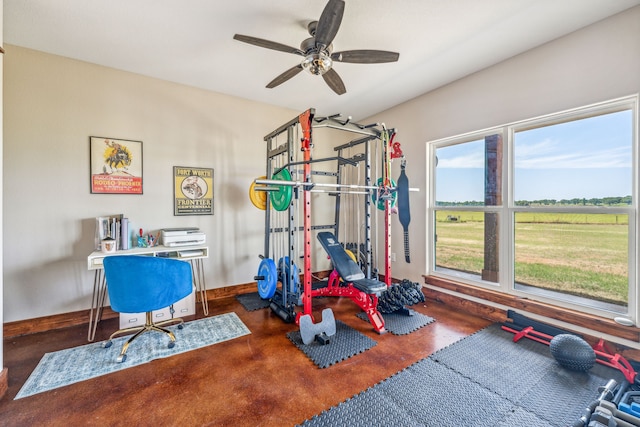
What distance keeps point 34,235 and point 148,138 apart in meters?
1.56

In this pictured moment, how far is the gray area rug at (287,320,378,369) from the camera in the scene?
7.47 feet

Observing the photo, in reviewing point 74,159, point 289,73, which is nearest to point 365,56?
point 289,73

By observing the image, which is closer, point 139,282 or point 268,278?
point 139,282

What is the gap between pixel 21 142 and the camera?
2684 mm

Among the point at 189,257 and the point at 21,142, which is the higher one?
the point at 21,142

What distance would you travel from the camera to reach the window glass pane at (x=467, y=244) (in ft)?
10.7

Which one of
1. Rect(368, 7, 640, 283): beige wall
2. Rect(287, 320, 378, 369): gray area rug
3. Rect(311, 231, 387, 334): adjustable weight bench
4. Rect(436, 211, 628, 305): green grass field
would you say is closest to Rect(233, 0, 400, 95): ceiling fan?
Rect(368, 7, 640, 283): beige wall

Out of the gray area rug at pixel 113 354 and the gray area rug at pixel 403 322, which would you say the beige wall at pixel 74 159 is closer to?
the gray area rug at pixel 113 354

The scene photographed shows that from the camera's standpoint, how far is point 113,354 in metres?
2.32

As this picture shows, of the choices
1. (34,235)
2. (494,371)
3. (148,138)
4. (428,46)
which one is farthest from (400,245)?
(34,235)

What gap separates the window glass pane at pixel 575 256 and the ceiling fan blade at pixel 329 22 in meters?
2.79

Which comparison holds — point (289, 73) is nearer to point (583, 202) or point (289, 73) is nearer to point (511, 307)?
point (583, 202)

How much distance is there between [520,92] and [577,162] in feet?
3.07

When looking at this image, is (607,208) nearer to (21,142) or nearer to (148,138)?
(148,138)
